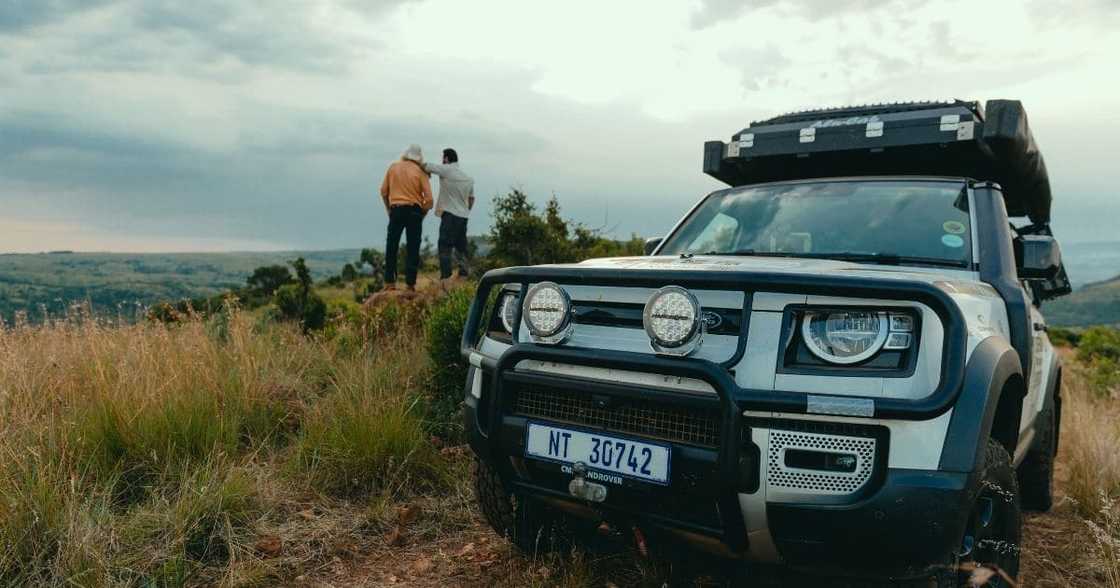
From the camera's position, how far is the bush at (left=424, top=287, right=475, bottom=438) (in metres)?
5.26

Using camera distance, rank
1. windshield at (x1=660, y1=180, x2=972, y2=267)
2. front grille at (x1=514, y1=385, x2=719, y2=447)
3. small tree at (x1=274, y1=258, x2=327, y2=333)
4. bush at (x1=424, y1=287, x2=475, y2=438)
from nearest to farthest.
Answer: front grille at (x1=514, y1=385, x2=719, y2=447)
windshield at (x1=660, y1=180, x2=972, y2=267)
bush at (x1=424, y1=287, x2=475, y2=438)
small tree at (x1=274, y1=258, x2=327, y2=333)

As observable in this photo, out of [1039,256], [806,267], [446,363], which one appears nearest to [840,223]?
[1039,256]

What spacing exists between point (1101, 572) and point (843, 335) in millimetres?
2272

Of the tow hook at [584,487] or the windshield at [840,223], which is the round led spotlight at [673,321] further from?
the windshield at [840,223]

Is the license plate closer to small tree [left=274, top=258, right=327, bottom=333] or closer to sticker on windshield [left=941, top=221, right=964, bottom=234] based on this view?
sticker on windshield [left=941, top=221, right=964, bottom=234]

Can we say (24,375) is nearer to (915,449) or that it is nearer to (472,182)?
(915,449)

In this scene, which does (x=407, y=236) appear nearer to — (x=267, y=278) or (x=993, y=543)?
(x=267, y=278)

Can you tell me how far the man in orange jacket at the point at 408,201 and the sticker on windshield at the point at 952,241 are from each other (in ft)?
23.8

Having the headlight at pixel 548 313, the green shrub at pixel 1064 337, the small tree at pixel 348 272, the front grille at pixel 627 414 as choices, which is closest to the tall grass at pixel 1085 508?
the front grille at pixel 627 414

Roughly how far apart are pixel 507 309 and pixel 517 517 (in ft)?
2.88

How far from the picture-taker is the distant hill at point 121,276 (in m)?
6.47

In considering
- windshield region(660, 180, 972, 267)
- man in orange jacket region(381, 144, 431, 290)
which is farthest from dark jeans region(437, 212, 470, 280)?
windshield region(660, 180, 972, 267)

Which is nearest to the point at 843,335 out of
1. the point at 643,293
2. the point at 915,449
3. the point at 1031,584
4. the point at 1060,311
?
the point at 915,449

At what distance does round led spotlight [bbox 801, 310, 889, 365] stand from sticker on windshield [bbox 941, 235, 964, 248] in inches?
49.2
